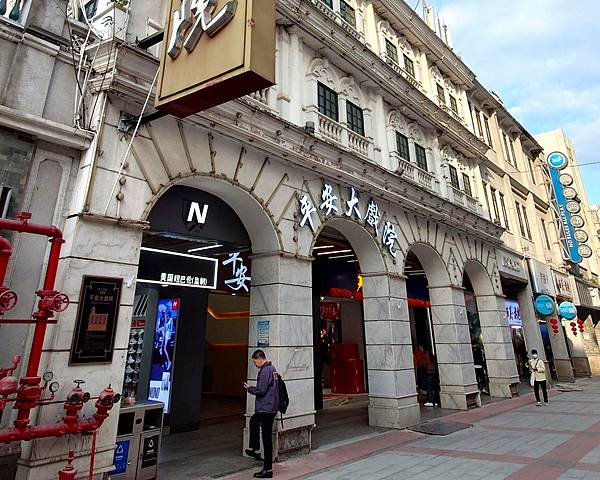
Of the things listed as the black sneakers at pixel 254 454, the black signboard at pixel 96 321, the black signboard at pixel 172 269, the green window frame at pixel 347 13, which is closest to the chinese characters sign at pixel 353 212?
the black signboard at pixel 172 269

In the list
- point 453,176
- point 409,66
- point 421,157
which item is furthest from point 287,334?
point 409,66

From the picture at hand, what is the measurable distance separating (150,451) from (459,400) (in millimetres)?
10618

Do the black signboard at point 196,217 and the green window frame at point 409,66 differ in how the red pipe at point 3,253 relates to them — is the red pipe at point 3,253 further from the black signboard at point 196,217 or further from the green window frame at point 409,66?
the green window frame at point 409,66

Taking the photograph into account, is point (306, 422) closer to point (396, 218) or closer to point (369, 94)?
point (396, 218)

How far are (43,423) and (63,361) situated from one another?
0.75m

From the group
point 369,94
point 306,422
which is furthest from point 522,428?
point 369,94

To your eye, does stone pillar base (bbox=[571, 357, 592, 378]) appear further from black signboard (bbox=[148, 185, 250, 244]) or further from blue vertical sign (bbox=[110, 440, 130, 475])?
blue vertical sign (bbox=[110, 440, 130, 475])

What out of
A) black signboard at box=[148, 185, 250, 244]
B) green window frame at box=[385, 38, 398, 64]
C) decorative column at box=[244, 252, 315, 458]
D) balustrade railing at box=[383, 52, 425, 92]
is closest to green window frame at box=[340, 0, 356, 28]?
balustrade railing at box=[383, 52, 425, 92]

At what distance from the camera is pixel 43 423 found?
4.96m

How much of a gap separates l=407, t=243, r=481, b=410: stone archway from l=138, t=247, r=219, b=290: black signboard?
7716 millimetres

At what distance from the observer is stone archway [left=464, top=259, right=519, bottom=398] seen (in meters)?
16.4

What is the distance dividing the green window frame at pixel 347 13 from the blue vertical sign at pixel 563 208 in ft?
62.2

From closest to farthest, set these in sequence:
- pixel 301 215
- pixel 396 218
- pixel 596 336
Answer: pixel 301 215, pixel 396 218, pixel 596 336

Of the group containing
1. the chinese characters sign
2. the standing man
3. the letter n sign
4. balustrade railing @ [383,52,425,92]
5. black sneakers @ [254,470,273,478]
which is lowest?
black sneakers @ [254,470,273,478]
